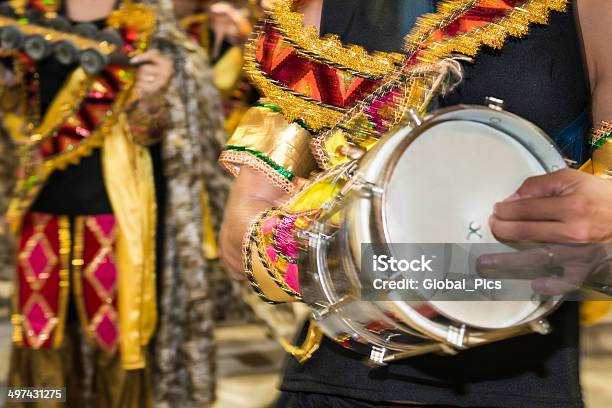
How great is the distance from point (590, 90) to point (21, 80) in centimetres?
250

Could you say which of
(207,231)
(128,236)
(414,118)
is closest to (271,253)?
(414,118)

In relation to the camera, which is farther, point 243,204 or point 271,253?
point 243,204

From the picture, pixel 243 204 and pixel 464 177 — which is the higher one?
pixel 464 177

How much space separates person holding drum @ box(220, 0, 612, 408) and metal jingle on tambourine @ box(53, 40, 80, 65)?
2.01 metres

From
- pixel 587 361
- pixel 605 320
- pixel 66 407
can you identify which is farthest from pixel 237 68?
pixel 605 320

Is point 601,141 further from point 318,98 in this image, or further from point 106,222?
point 106,222

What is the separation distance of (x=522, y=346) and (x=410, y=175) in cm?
30

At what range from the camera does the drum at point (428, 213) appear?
93cm

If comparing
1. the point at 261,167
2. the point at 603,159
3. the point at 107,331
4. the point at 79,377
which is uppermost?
the point at 603,159

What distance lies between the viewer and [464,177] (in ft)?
3.23

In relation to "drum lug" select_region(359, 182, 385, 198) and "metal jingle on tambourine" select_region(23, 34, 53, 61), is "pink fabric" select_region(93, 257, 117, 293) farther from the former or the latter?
"drum lug" select_region(359, 182, 385, 198)

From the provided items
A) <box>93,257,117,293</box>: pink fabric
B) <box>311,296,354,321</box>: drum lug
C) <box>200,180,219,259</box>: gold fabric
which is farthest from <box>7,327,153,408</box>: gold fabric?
<box>311,296,354,321</box>: drum lug

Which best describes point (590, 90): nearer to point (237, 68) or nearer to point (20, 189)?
point (20, 189)

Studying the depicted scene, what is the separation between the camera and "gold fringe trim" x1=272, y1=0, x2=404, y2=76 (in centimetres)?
118
